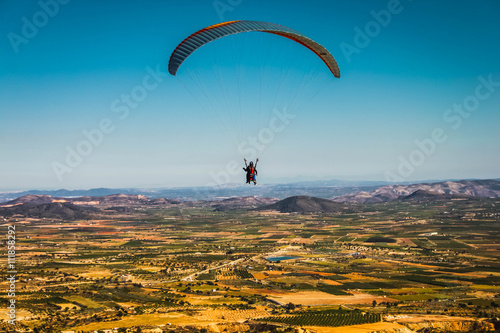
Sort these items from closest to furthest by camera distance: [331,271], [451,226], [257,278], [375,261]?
[257,278] < [331,271] < [375,261] < [451,226]

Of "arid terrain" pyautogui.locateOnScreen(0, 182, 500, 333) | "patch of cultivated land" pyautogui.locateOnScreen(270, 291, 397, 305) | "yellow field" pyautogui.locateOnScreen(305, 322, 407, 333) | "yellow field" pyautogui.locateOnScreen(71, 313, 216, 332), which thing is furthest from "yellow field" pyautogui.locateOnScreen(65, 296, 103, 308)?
"yellow field" pyautogui.locateOnScreen(305, 322, 407, 333)

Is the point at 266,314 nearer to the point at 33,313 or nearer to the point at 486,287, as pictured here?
the point at 33,313

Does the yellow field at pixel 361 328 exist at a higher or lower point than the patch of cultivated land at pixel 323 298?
higher

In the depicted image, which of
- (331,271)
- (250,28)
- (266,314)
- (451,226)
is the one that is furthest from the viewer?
(451,226)

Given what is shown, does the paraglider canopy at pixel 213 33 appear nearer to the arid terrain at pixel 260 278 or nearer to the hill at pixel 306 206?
the arid terrain at pixel 260 278

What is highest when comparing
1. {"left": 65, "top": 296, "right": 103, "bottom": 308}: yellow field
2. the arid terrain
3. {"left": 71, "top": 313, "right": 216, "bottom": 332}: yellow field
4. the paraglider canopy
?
the paraglider canopy

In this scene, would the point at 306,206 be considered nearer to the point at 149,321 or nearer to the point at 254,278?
the point at 254,278

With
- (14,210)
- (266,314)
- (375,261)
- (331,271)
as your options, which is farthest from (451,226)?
(14,210)

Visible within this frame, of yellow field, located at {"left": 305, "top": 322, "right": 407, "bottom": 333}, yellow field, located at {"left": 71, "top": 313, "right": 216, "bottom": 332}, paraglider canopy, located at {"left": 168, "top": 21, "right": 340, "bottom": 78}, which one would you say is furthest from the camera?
yellow field, located at {"left": 71, "top": 313, "right": 216, "bottom": 332}

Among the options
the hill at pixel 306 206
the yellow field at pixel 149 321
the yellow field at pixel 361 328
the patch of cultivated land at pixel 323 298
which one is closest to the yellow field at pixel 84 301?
the yellow field at pixel 149 321

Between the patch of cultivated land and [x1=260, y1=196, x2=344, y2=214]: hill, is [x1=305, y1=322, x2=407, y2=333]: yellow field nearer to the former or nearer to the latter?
the patch of cultivated land

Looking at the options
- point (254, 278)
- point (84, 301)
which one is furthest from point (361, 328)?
point (84, 301)
